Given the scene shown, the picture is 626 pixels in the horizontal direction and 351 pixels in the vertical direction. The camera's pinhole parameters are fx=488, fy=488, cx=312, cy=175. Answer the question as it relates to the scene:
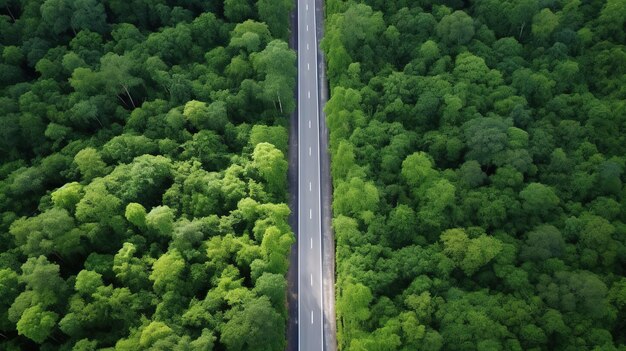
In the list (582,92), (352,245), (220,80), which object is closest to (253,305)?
(352,245)

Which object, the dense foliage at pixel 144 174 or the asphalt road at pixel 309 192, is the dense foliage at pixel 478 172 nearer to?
the asphalt road at pixel 309 192

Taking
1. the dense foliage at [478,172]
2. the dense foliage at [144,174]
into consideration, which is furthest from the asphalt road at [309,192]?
the dense foliage at [144,174]

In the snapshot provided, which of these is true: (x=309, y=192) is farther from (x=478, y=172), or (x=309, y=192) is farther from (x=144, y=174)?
(x=478, y=172)

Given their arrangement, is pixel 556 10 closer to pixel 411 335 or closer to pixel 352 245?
pixel 352 245

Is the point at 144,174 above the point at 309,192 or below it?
above

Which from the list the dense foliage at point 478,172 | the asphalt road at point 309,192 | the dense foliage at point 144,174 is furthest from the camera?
the asphalt road at point 309,192

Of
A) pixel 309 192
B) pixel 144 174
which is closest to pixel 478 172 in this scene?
pixel 309 192
